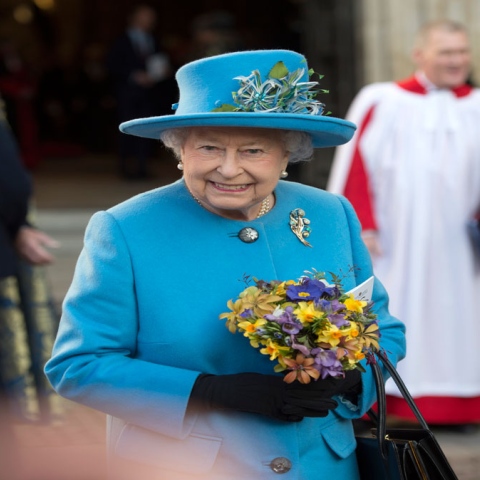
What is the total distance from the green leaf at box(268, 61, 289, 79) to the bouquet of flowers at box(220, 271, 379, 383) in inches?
17.3

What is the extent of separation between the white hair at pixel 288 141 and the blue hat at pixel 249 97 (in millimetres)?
31

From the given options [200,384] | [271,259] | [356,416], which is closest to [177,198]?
[271,259]

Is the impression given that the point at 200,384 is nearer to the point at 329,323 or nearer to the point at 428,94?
the point at 329,323

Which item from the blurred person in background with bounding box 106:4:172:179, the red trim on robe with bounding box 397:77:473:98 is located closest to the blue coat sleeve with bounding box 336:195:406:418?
the red trim on robe with bounding box 397:77:473:98

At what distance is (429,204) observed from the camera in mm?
5422

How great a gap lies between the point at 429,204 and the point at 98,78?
46.4 feet

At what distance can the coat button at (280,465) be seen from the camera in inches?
98.3

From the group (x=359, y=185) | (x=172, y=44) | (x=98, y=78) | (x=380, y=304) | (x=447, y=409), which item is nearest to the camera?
(x=380, y=304)

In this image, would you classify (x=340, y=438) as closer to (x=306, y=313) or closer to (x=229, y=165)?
(x=306, y=313)

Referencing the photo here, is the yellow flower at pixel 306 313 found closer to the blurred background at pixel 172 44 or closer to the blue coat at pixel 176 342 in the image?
Result: the blue coat at pixel 176 342

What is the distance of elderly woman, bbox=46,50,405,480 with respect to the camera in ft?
7.98

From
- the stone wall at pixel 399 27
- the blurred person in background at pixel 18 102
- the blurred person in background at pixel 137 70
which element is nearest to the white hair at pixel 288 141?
the stone wall at pixel 399 27

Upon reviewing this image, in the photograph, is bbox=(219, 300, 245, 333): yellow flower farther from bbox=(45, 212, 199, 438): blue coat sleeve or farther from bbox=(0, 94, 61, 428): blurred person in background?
bbox=(0, 94, 61, 428): blurred person in background

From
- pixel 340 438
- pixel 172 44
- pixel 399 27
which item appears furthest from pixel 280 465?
pixel 172 44
